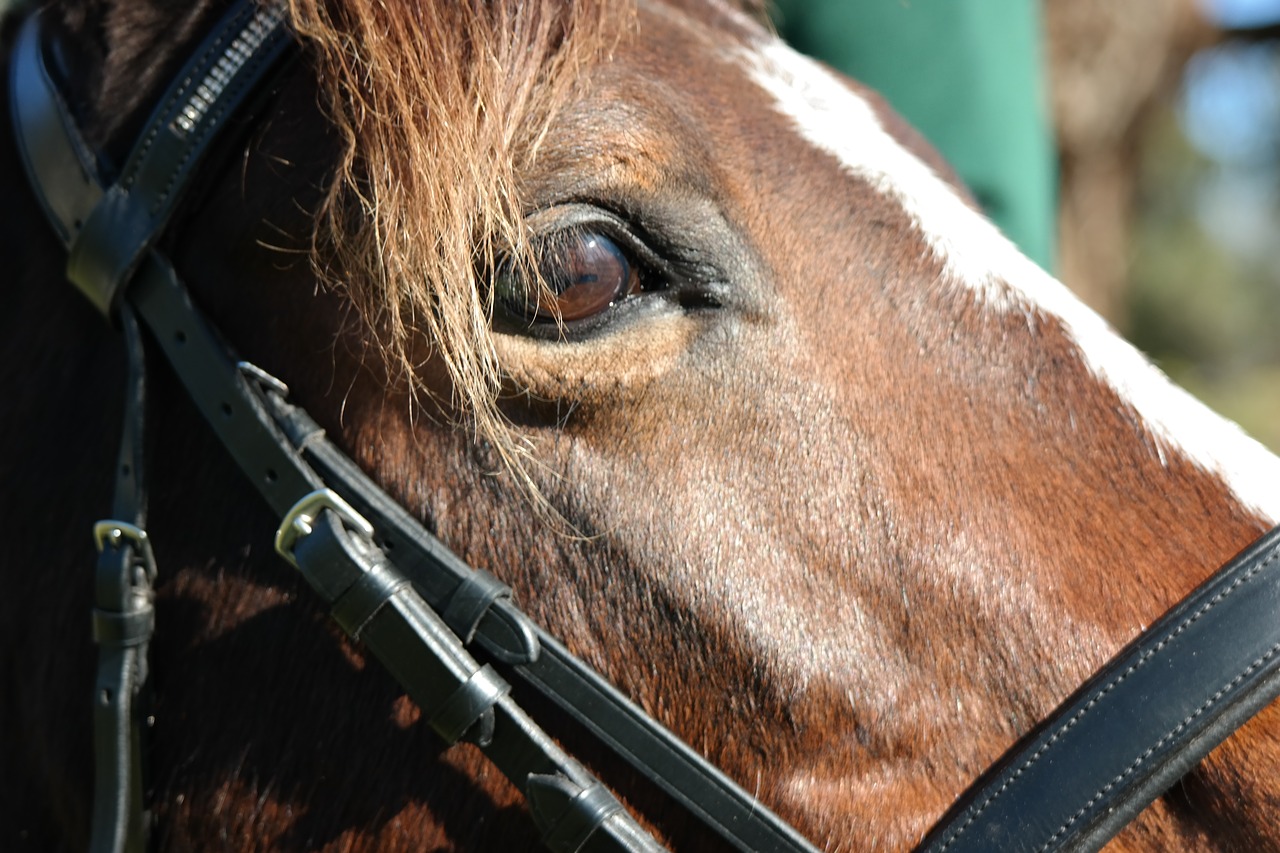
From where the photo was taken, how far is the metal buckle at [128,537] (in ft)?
4.18

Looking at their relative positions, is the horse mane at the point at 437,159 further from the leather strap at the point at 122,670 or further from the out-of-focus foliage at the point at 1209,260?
the out-of-focus foliage at the point at 1209,260

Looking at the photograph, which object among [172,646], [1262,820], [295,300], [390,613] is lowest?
[172,646]

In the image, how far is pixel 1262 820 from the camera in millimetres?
1070

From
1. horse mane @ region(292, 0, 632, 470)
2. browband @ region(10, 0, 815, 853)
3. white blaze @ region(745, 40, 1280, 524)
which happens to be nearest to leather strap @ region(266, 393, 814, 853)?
browband @ region(10, 0, 815, 853)

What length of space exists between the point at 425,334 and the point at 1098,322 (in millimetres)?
794

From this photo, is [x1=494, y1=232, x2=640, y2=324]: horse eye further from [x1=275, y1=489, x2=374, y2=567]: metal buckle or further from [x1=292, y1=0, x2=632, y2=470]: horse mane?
[x1=275, y1=489, x2=374, y2=567]: metal buckle

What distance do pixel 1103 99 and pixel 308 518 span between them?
19.8ft

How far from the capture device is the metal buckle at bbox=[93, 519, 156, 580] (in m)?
1.27

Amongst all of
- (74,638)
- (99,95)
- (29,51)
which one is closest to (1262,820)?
(74,638)

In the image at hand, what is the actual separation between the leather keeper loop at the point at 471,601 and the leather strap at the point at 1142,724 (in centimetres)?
50

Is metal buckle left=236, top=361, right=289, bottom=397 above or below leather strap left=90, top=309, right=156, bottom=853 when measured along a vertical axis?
above

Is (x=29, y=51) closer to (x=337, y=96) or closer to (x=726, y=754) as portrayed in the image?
(x=337, y=96)

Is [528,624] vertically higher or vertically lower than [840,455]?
lower

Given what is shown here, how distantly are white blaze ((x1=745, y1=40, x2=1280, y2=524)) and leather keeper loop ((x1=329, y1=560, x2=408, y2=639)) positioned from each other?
72 centimetres
